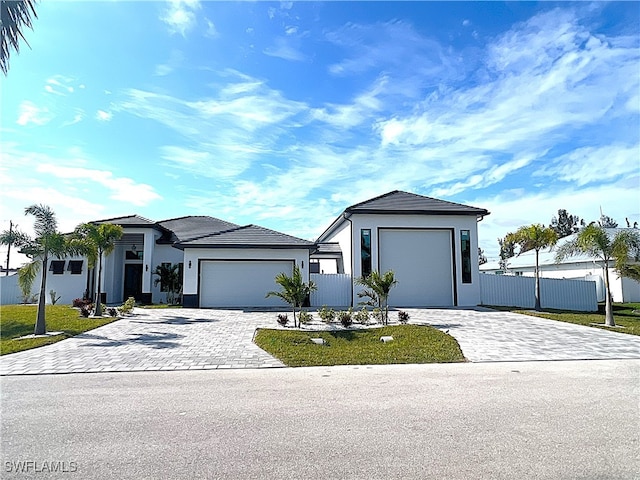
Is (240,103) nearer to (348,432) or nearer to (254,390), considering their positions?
A: (254,390)

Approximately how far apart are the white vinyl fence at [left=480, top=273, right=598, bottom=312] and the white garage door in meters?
2.29

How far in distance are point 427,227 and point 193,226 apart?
48.8 ft

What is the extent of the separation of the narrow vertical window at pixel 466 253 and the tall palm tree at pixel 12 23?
17.5 metres

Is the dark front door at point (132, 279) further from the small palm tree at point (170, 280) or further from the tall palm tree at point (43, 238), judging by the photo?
the tall palm tree at point (43, 238)

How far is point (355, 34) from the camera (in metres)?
9.55

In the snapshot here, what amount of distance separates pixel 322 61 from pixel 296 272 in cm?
619

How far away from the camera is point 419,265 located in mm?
19125

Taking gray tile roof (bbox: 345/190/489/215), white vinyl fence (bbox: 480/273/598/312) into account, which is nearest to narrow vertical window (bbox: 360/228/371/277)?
gray tile roof (bbox: 345/190/489/215)

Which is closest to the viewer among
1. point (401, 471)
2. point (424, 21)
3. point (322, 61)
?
point (401, 471)

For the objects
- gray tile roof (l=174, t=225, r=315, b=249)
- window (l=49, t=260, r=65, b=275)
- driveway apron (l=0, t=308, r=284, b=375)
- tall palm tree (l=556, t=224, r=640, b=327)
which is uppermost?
gray tile roof (l=174, t=225, r=315, b=249)

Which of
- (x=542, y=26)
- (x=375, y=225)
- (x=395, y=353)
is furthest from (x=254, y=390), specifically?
(x=375, y=225)

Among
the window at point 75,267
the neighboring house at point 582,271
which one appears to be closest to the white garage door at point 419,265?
the neighboring house at point 582,271

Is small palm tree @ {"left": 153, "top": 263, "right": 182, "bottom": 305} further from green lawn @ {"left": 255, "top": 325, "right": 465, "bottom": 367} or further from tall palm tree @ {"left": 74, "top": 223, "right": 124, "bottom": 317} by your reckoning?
green lawn @ {"left": 255, "top": 325, "right": 465, "bottom": 367}

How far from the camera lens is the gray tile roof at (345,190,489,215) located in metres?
18.8
